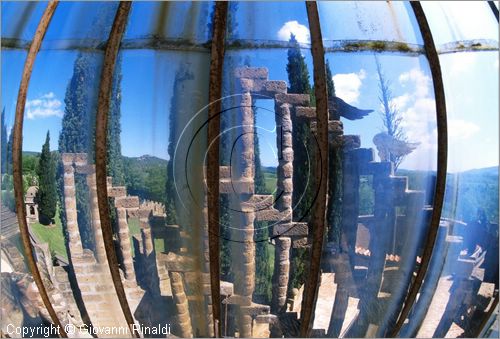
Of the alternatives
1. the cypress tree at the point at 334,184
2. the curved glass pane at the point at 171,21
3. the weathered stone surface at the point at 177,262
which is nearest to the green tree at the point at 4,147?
the curved glass pane at the point at 171,21

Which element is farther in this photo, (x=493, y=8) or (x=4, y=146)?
(x=493, y=8)

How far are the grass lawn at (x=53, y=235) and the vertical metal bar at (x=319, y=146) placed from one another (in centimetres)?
125

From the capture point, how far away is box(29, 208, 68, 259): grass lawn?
9.23 ft

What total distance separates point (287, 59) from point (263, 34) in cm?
17

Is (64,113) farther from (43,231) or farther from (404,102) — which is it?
(404,102)

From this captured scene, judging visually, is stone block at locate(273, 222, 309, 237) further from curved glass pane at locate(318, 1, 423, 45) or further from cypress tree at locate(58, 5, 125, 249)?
curved glass pane at locate(318, 1, 423, 45)

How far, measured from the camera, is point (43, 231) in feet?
9.36

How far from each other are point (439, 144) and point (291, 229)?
85 cm

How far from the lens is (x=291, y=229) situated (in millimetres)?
2664

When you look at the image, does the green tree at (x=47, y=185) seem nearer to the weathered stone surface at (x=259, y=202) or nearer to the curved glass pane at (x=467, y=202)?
the weathered stone surface at (x=259, y=202)

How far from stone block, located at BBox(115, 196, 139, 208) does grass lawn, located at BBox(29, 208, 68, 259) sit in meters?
0.33

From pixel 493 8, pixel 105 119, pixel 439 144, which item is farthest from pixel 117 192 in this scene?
pixel 493 8

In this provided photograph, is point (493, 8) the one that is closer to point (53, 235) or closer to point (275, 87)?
point (275, 87)

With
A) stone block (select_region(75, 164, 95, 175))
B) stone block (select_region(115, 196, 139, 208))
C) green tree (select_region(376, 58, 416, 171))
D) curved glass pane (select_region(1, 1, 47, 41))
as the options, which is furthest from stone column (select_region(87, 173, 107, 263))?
green tree (select_region(376, 58, 416, 171))
